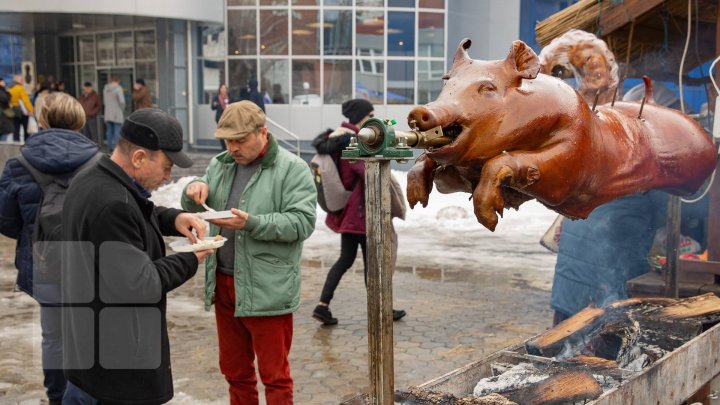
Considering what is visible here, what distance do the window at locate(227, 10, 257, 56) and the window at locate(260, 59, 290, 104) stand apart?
22.1 inches

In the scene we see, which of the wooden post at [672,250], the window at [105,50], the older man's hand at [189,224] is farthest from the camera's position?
the window at [105,50]

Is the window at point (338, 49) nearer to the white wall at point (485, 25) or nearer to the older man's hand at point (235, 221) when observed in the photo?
the white wall at point (485, 25)

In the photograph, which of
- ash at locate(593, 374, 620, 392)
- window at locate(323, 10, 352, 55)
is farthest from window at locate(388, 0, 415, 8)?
ash at locate(593, 374, 620, 392)

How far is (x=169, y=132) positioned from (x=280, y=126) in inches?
689

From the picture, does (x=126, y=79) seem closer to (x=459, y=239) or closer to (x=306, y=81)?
(x=306, y=81)

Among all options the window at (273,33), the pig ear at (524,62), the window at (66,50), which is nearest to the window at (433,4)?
the window at (273,33)

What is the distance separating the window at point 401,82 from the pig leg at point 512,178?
61.9 feet

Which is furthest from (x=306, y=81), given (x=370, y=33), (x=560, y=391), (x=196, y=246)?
(x=560, y=391)

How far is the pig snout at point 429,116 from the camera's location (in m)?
2.65

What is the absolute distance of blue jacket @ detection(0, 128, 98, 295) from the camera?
4.95 metres

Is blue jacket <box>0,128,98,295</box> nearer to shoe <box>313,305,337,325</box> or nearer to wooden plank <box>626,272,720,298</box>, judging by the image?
shoe <box>313,305,337,325</box>

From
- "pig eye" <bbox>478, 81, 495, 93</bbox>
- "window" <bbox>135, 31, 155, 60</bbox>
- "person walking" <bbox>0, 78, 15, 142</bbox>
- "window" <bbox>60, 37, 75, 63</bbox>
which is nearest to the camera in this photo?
"pig eye" <bbox>478, 81, 495, 93</bbox>

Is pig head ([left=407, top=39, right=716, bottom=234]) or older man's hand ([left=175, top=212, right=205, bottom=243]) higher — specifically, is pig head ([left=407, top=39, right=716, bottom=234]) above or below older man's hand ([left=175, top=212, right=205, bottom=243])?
above

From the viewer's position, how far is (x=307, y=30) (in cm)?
2194
